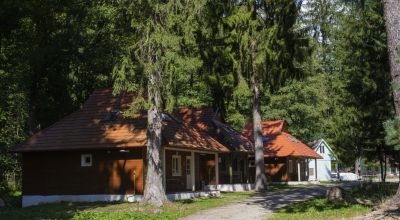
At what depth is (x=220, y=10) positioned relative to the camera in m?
32.8

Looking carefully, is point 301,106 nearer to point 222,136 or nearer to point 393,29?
point 222,136

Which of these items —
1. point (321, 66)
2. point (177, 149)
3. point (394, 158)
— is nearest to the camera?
point (177, 149)

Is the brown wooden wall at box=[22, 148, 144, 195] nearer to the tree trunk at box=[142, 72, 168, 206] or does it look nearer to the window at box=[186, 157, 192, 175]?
the tree trunk at box=[142, 72, 168, 206]

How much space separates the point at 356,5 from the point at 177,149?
481 inches

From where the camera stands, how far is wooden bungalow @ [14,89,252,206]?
25238mm

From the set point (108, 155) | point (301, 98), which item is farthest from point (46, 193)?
point (301, 98)

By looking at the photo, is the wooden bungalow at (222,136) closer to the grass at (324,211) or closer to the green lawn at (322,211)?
the grass at (324,211)

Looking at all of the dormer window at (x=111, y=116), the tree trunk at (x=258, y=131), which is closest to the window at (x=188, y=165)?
the dormer window at (x=111, y=116)

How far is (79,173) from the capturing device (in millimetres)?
26312

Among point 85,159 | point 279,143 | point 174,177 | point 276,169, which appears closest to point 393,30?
point 174,177

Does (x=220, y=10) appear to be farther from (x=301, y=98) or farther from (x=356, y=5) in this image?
(x=301, y=98)

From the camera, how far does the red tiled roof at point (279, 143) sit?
44.5 m

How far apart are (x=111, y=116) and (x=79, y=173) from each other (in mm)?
3401

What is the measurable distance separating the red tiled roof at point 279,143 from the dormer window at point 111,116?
19093 mm
